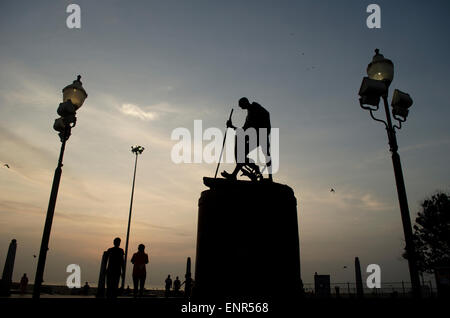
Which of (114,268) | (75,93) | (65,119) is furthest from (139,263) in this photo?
(75,93)

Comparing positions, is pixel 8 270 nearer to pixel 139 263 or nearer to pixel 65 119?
pixel 139 263

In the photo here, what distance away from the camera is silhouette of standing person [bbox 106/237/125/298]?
7.20m

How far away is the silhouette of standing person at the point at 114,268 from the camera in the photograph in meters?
7.20

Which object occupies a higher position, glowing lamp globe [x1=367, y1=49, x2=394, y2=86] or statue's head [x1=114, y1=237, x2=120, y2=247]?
glowing lamp globe [x1=367, y1=49, x2=394, y2=86]

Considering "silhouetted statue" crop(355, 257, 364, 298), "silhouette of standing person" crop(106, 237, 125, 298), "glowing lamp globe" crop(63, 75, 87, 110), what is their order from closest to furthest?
"silhouette of standing person" crop(106, 237, 125, 298) < "glowing lamp globe" crop(63, 75, 87, 110) < "silhouetted statue" crop(355, 257, 364, 298)

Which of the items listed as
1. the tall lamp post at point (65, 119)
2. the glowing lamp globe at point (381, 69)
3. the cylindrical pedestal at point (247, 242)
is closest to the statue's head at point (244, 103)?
the cylindrical pedestal at point (247, 242)

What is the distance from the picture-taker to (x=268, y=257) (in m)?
4.56

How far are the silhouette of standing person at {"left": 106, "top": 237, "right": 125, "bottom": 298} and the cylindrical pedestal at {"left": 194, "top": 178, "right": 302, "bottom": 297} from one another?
3.58 m

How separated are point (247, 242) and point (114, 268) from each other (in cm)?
443

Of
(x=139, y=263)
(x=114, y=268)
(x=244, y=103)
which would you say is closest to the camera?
(x=244, y=103)

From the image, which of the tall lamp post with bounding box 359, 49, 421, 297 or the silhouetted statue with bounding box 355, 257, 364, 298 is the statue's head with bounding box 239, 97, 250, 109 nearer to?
the tall lamp post with bounding box 359, 49, 421, 297

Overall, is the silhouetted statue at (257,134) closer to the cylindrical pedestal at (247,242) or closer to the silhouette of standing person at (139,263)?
the cylindrical pedestal at (247,242)

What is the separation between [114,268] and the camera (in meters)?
7.43

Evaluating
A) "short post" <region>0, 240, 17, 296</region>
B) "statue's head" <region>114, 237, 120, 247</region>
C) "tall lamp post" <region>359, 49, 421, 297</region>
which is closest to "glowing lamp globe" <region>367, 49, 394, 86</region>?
"tall lamp post" <region>359, 49, 421, 297</region>
